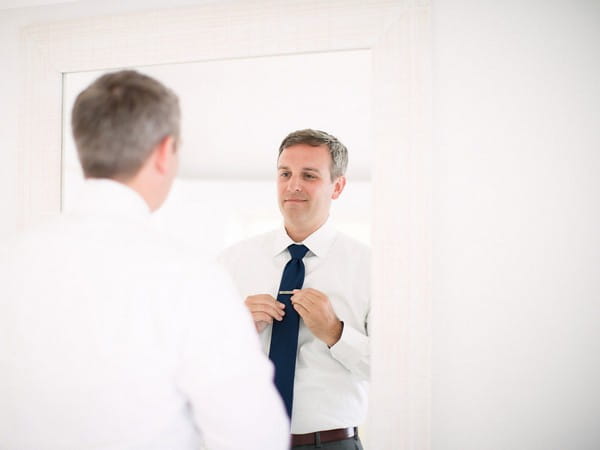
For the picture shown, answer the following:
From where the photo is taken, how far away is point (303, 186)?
1.69 m

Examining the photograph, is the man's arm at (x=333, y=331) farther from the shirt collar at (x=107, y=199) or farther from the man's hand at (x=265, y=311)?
the shirt collar at (x=107, y=199)

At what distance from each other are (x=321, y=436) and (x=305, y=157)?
35.5 inches

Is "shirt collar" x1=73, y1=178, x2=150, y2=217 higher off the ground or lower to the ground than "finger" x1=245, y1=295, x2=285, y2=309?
higher

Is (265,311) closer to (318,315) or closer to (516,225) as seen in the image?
(318,315)

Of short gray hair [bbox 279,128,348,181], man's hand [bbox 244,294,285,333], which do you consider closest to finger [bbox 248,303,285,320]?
man's hand [bbox 244,294,285,333]

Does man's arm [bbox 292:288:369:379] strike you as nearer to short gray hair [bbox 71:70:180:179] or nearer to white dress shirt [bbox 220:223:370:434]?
white dress shirt [bbox 220:223:370:434]

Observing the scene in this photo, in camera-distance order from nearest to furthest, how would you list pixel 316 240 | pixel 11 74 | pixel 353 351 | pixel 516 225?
pixel 516 225, pixel 353 351, pixel 316 240, pixel 11 74

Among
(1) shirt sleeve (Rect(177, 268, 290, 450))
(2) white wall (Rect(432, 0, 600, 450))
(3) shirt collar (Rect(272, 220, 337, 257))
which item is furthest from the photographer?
(3) shirt collar (Rect(272, 220, 337, 257))

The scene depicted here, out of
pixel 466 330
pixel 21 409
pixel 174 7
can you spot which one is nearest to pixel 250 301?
pixel 466 330

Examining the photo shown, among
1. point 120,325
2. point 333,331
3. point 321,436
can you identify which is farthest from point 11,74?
point 321,436

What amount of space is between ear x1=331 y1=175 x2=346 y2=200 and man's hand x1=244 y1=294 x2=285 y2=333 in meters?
0.39

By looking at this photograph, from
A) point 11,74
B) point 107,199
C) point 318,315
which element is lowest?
point 318,315

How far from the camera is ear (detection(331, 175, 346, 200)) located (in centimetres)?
153

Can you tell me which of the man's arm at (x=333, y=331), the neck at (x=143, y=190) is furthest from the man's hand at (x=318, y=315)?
the neck at (x=143, y=190)
